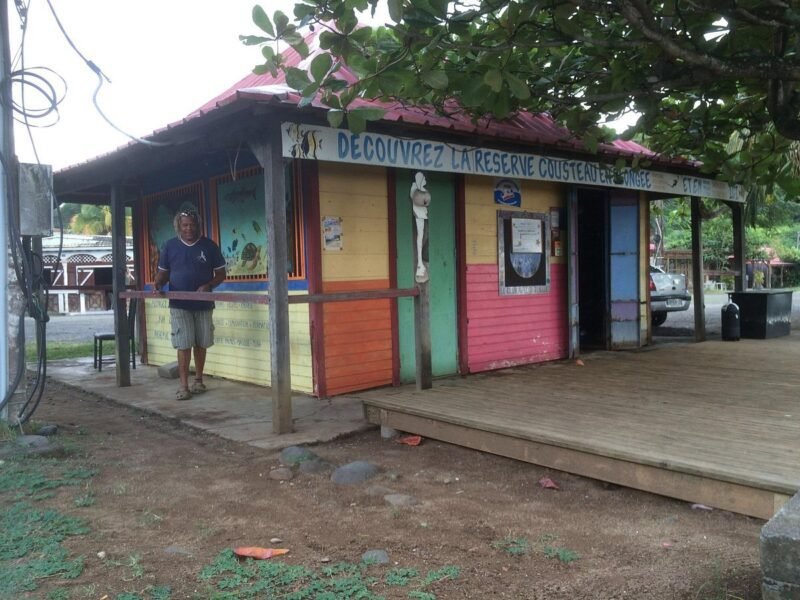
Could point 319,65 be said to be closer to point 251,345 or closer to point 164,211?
point 251,345

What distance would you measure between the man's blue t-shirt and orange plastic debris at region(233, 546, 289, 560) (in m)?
4.21

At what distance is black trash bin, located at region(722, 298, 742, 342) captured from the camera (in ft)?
33.4

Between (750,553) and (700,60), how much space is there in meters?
2.44

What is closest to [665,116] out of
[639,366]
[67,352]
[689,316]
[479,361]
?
[639,366]

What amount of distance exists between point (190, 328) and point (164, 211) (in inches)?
103

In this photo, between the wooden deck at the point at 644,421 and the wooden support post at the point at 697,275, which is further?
the wooden support post at the point at 697,275

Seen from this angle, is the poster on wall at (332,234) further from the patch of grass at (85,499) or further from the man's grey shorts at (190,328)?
the patch of grass at (85,499)

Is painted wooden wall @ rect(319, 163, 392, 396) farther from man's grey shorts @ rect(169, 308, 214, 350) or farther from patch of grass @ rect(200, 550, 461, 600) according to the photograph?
patch of grass @ rect(200, 550, 461, 600)

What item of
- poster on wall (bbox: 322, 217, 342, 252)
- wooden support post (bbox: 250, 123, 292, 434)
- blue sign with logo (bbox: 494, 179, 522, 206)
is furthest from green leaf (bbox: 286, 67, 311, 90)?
blue sign with logo (bbox: 494, 179, 522, 206)

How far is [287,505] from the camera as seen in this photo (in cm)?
409

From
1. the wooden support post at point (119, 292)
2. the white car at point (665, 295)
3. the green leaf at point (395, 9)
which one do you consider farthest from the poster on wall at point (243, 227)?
the white car at point (665, 295)

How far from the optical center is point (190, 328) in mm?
7223

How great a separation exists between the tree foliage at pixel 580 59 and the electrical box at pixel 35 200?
234cm

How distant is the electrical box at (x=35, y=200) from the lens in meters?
5.57
